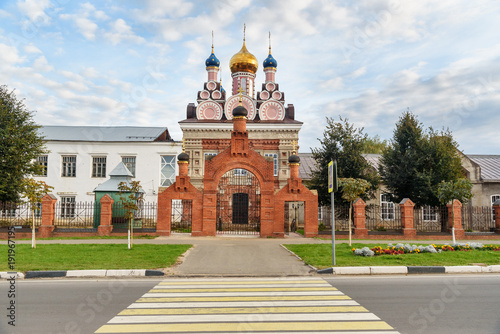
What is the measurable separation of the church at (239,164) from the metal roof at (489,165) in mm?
15649

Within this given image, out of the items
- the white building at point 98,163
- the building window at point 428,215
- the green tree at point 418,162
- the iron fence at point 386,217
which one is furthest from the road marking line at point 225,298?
the building window at point 428,215

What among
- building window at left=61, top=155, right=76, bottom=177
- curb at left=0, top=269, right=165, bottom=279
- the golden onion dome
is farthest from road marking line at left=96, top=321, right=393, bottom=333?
the golden onion dome

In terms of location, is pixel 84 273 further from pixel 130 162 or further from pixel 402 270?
pixel 130 162

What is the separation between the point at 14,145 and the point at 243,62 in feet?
65.1

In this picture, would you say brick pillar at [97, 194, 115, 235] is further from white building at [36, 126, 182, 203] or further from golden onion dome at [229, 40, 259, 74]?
golden onion dome at [229, 40, 259, 74]

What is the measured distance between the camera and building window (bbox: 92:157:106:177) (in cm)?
3148

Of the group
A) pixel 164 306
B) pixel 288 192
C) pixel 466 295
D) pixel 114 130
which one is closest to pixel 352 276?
pixel 466 295

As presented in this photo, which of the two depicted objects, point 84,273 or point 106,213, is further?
point 106,213

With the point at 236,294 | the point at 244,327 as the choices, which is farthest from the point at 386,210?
the point at 244,327

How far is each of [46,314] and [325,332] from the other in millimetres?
4489

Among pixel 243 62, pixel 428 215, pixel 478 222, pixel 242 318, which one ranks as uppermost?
pixel 243 62

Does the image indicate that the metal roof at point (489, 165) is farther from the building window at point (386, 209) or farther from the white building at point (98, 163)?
the white building at point (98, 163)

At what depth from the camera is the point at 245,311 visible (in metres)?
6.08

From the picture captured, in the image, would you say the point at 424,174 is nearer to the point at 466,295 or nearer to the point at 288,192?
the point at 288,192
